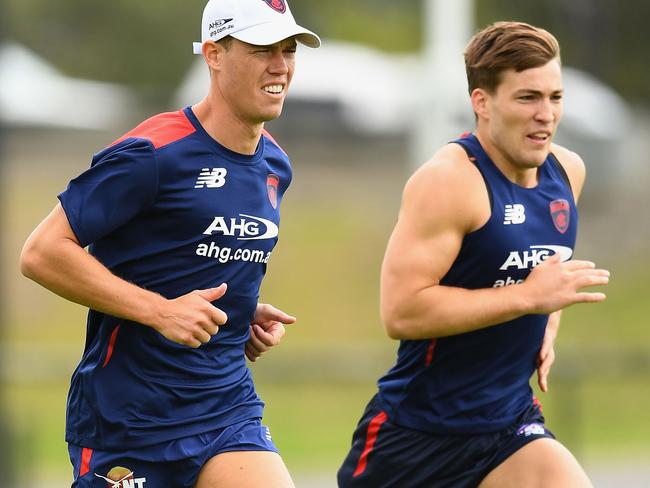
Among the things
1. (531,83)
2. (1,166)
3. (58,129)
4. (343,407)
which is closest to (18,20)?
(58,129)

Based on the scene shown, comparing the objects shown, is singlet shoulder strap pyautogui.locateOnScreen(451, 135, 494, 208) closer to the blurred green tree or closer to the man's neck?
the man's neck

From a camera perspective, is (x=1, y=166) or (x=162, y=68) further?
(x=162, y=68)

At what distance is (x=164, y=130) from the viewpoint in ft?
17.1

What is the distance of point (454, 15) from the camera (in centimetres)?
1433

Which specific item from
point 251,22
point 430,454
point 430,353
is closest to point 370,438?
point 430,454

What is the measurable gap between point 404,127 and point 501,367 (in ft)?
74.0

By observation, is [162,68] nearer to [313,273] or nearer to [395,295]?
[313,273]

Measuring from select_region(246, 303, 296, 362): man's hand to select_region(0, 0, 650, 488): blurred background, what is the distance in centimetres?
590

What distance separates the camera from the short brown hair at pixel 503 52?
565cm

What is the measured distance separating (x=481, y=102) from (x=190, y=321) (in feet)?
5.57

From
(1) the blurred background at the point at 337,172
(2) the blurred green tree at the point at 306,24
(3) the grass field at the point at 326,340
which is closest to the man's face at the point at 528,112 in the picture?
(1) the blurred background at the point at 337,172

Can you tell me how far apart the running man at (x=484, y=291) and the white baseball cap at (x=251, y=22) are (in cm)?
82

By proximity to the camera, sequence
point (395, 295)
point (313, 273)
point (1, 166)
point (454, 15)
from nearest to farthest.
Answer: point (395, 295), point (1, 166), point (454, 15), point (313, 273)

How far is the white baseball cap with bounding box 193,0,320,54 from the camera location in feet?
17.2
